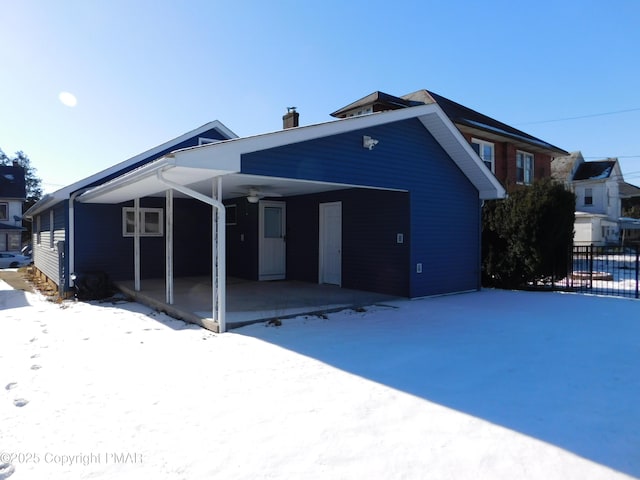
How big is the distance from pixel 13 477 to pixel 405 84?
19.7 m

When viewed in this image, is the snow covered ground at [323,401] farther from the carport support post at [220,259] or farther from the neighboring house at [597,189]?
the neighboring house at [597,189]

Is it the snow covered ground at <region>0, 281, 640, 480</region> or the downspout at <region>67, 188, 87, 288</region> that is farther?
the downspout at <region>67, 188, 87, 288</region>

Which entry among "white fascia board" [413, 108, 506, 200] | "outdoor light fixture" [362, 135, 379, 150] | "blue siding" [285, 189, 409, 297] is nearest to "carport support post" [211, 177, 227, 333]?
"outdoor light fixture" [362, 135, 379, 150]

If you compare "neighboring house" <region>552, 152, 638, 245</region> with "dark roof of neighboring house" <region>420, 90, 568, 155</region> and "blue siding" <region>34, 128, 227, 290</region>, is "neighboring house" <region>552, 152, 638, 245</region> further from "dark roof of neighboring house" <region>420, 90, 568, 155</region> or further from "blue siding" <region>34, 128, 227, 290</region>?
"blue siding" <region>34, 128, 227, 290</region>

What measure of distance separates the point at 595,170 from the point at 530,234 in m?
23.8

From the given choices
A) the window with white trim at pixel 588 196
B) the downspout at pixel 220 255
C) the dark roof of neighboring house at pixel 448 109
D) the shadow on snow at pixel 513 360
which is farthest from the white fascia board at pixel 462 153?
the window with white trim at pixel 588 196

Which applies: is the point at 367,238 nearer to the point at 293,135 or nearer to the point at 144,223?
the point at 293,135

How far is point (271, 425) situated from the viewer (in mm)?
3102

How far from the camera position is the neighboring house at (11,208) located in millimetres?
31312

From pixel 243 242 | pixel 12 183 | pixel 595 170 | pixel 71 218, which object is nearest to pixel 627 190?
pixel 595 170

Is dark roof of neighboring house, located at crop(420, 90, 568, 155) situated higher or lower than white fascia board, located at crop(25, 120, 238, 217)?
higher

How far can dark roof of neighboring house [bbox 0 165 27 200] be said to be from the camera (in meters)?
32.2

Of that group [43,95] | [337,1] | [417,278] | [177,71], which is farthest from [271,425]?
[43,95]

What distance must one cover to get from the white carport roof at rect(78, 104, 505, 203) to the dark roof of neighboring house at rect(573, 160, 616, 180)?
23.3m
